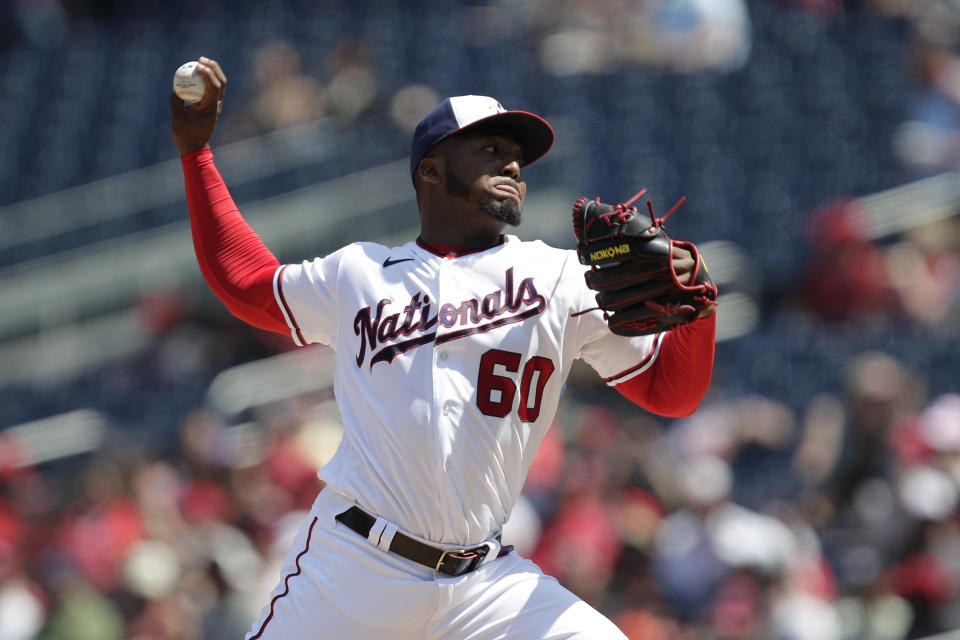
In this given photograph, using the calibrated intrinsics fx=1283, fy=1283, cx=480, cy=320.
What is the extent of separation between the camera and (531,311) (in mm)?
2705

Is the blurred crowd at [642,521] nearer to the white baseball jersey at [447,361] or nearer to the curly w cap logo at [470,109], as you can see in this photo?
the white baseball jersey at [447,361]

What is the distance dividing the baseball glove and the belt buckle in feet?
1.77

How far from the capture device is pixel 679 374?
2766mm

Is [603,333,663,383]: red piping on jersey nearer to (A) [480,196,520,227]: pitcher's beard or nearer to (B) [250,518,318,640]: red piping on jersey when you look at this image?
(A) [480,196,520,227]: pitcher's beard

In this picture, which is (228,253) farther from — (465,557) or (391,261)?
(465,557)

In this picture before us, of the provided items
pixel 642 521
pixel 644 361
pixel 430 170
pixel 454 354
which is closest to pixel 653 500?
pixel 642 521

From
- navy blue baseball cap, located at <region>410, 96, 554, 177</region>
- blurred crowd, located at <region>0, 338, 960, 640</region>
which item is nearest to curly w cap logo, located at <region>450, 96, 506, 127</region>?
navy blue baseball cap, located at <region>410, 96, 554, 177</region>

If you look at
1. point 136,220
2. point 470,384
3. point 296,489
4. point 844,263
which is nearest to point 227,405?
point 296,489

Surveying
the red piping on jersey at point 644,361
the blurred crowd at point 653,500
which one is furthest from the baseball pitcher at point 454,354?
the blurred crowd at point 653,500

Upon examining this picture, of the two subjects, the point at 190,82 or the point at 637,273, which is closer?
the point at 637,273

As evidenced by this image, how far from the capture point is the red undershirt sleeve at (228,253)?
287 centimetres

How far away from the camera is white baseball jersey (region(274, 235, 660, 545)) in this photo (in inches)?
103

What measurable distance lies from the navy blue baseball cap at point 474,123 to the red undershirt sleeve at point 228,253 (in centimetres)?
41

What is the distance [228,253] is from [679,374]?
105 cm
